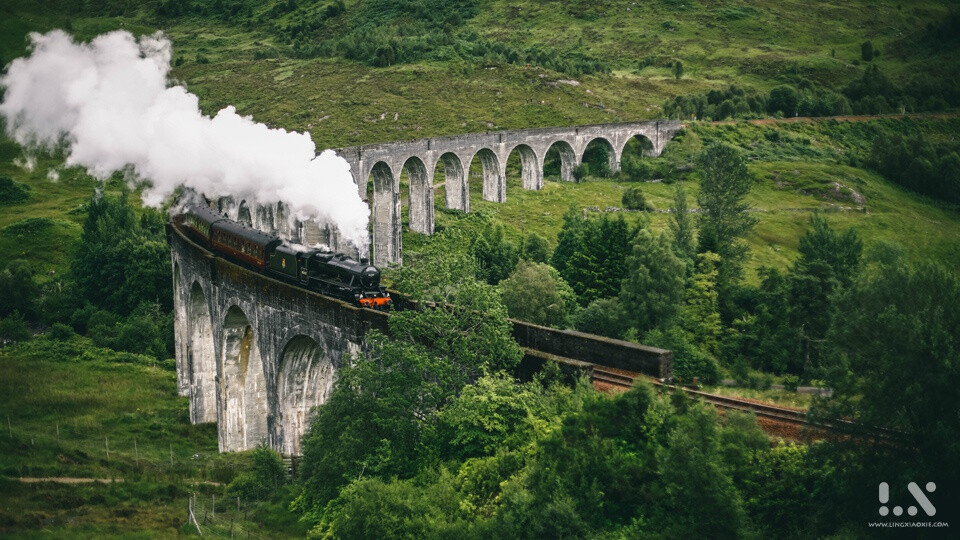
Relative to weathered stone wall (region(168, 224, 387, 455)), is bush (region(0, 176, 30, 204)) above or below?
above

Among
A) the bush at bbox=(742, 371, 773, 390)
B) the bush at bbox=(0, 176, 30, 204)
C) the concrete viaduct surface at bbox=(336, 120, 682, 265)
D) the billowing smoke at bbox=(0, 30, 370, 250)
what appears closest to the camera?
the bush at bbox=(742, 371, 773, 390)

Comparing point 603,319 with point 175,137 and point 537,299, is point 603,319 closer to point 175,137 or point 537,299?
point 537,299

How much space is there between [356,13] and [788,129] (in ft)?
320

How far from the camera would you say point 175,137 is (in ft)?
176

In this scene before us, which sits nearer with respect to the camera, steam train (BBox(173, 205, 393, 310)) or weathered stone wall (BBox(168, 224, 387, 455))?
steam train (BBox(173, 205, 393, 310))

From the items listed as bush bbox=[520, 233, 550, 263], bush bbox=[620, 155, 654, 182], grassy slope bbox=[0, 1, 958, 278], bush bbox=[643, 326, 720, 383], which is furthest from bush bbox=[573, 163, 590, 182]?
bush bbox=[643, 326, 720, 383]

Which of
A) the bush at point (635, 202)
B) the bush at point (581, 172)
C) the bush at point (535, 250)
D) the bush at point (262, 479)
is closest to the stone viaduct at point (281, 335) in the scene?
the bush at point (262, 479)

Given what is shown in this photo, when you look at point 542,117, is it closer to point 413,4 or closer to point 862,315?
point 413,4

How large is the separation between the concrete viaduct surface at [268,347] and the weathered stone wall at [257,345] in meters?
0.05

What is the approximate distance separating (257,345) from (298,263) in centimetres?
550

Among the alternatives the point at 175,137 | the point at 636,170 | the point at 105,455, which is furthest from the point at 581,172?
the point at 105,455

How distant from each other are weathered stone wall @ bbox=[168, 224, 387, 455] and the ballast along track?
8278 mm

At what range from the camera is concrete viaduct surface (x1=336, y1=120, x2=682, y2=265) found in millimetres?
74438

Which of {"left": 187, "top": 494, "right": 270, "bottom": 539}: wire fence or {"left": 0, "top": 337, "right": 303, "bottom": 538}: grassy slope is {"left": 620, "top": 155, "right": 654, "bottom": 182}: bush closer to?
{"left": 0, "top": 337, "right": 303, "bottom": 538}: grassy slope
